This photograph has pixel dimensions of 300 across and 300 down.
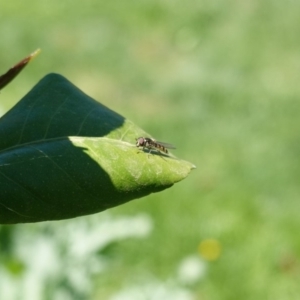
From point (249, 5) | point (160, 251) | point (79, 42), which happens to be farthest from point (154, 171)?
point (249, 5)

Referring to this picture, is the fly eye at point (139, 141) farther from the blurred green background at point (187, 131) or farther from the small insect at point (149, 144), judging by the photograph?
the blurred green background at point (187, 131)

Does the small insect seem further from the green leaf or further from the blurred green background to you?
the blurred green background

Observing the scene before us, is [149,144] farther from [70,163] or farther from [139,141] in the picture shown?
[70,163]

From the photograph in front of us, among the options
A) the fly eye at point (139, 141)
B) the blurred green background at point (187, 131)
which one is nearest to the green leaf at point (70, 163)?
the fly eye at point (139, 141)

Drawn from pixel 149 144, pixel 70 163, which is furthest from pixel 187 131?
pixel 70 163

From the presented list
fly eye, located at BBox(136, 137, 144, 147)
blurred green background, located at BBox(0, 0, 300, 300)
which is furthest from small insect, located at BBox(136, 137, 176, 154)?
blurred green background, located at BBox(0, 0, 300, 300)

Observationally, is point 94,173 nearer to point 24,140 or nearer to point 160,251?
point 24,140
